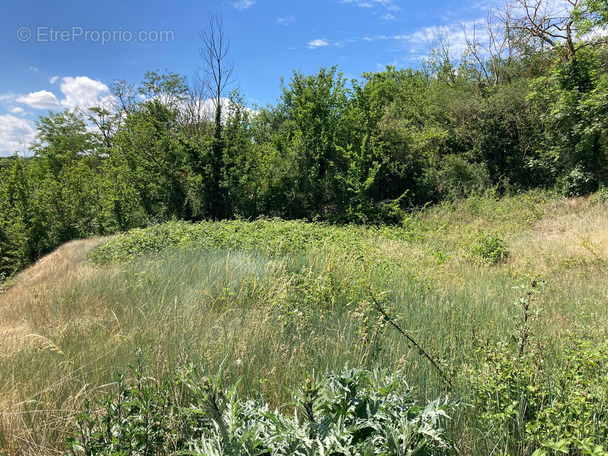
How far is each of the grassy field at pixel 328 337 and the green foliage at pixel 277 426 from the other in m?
0.25

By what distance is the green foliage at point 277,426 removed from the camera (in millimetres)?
1390

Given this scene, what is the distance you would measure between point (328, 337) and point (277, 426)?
138 centimetres

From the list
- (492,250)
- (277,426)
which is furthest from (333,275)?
(492,250)

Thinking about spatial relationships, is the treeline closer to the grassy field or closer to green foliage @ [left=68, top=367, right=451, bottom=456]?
the grassy field

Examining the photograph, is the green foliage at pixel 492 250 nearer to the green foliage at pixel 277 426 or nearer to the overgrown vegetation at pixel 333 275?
the overgrown vegetation at pixel 333 275

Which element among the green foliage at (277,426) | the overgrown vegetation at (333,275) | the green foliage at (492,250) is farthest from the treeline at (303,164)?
the green foliage at (277,426)

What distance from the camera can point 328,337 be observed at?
281 cm

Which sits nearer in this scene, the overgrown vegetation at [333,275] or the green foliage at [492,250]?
the overgrown vegetation at [333,275]

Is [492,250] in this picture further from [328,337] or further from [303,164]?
[303,164]

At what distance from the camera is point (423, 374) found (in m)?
2.36

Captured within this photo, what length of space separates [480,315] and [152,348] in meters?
3.26

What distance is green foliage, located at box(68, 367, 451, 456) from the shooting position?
1.39 m

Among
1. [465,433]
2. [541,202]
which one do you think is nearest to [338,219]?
[541,202]

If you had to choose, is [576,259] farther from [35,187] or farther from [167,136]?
[35,187]
